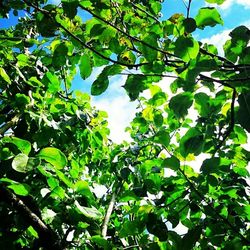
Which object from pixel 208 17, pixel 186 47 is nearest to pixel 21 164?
pixel 186 47

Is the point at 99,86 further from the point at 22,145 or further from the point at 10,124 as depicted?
the point at 10,124

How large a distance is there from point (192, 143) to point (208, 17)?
56 centimetres

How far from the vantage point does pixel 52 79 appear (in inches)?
93.0

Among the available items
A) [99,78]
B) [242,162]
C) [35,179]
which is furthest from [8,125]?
[242,162]

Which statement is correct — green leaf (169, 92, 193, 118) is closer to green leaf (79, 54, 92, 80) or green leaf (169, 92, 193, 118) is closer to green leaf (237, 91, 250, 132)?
green leaf (237, 91, 250, 132)

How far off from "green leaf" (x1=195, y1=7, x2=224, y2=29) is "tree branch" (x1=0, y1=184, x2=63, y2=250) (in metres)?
1.31

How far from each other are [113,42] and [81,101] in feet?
6.22

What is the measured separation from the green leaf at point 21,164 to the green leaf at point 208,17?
35.8 inches

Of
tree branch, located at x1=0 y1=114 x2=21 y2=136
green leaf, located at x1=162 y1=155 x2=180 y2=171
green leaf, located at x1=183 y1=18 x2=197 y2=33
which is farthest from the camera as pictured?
tree branch, located at x1=0 y1=114 x2=21 y2=136

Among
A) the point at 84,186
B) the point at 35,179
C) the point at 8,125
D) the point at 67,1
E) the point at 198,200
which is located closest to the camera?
the point at 67,1

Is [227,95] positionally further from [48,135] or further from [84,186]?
[48,135]

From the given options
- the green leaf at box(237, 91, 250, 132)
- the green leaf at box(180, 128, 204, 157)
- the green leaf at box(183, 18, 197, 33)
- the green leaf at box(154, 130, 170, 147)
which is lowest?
the green leaf at box(237, 91, 250, 132)

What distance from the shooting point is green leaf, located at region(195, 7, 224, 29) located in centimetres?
117

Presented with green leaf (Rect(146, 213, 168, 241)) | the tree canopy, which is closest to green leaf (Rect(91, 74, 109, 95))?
the tree canopy
